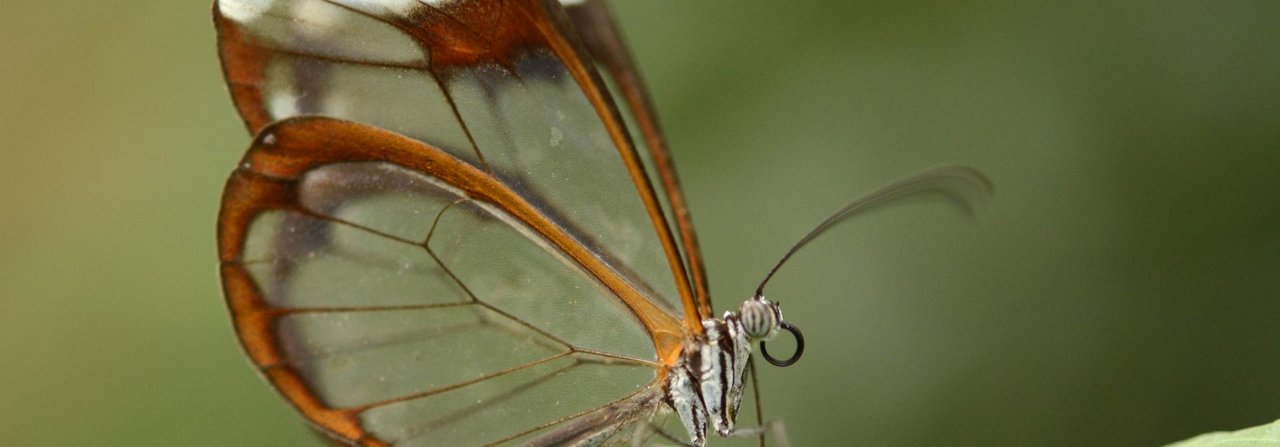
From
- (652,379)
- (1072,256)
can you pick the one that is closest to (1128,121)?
(1072,256)

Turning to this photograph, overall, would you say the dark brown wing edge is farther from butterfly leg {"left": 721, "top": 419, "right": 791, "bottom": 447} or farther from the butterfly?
butterfly leg {"left": 721, "top": 419, "right": 791, "bottom": 447}

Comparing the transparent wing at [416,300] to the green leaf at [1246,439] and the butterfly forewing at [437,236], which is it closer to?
the butterfly forewing at [437,236]

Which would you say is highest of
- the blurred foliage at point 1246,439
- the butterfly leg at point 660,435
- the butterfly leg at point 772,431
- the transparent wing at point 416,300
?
the transparent wing at point 416,300

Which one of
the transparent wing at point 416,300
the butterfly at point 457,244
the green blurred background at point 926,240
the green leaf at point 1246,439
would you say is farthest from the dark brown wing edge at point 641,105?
the green blurred background at point 926,240

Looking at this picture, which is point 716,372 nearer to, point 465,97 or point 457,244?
point 457,244

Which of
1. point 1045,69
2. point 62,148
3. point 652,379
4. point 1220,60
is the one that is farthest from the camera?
point 62,148

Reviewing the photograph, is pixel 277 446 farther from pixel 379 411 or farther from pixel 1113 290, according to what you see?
pixel 1113 290

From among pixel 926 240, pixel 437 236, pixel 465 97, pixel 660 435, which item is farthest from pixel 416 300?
pixel 926 240

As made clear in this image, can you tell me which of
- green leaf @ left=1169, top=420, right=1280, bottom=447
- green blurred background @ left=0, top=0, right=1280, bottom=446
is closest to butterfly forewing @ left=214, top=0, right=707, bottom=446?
green leaf @ left=1169, top=420, right=1280, bottom=447
